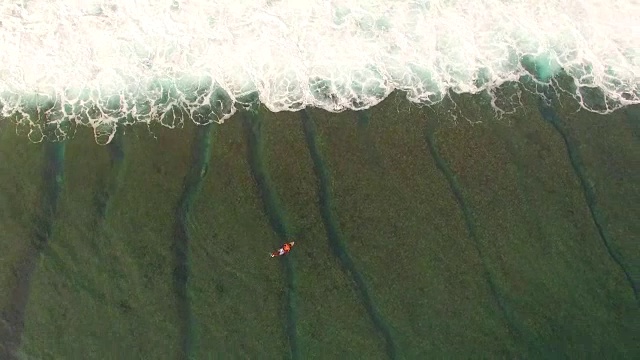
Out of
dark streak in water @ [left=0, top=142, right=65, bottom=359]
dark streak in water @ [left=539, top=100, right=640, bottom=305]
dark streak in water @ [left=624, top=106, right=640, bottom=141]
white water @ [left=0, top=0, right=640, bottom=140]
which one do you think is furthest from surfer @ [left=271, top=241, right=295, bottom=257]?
dark streak in water @ [left=624, top=106, right=640, bottom=141]

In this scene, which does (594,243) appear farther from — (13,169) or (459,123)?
(13,169)

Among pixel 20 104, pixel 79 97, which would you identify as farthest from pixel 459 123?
pixel 20 104

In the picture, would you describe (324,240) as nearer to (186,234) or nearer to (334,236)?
(334,236)

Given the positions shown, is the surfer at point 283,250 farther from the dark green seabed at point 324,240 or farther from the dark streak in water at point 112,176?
the dark streak in water at point 112,176

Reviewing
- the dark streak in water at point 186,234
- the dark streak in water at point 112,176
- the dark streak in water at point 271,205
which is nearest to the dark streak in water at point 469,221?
the dark streak in water at point 271,205

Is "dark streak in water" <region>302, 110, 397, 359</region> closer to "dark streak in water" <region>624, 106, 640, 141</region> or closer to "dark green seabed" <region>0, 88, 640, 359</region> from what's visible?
"dark green seabed" <region>0, 88, 640, 359</region>

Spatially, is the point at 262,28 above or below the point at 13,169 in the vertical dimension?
above
